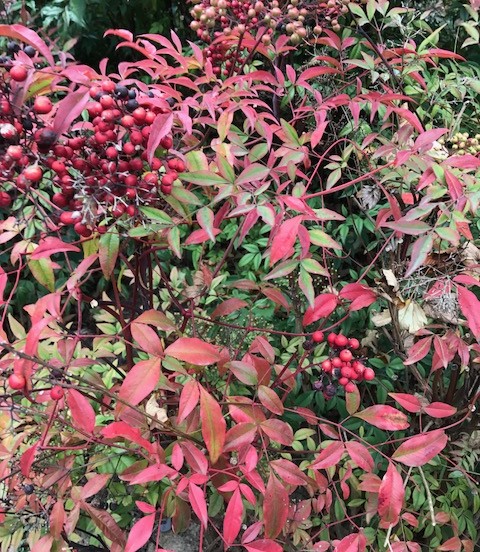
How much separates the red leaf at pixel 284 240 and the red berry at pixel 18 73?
0.37m

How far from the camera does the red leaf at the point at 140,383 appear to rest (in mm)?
624

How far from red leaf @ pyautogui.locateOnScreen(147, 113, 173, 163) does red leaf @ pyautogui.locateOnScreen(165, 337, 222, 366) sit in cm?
25

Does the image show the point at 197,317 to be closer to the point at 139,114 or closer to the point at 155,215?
the point at 155,215

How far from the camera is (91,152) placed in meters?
0.65

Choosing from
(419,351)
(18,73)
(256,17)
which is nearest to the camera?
(18,73)

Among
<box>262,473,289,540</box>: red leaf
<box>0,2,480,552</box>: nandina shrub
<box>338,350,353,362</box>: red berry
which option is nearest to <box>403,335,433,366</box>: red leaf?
<box>0,2,480,552</box>: nandina shrub

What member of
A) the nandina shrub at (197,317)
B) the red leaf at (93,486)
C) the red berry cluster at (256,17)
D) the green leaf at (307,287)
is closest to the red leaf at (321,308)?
the nandina shrub at (197,317)

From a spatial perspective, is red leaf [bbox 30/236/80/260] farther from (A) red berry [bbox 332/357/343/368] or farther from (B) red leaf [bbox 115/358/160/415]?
(A) red berry [bbox 332/357/343/368]

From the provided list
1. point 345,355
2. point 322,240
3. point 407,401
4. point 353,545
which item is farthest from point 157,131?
point 353,545

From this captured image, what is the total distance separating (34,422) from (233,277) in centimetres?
85

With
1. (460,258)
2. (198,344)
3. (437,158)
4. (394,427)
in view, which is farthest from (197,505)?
(437,158)

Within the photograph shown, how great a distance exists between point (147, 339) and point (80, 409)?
0.44 feet

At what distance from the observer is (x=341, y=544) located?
80cm

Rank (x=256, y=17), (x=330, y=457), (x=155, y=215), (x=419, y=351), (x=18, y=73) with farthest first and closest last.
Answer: (x=256, y=17) → (x=419, y=351) → (x=330, y=457) → (x=155, y=215) → (x=18, y=73)
